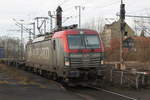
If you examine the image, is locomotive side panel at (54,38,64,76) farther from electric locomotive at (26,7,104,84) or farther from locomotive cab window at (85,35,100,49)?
locomotive cab window at (85,35,100,49)

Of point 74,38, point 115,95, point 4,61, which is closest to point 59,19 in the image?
point 74,38

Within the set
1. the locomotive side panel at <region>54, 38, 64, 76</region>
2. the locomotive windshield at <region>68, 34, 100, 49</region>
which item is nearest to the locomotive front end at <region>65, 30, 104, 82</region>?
the locomotive windshield at <region>68, 34, 100, 49</region>

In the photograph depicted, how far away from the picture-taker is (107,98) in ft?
42.8

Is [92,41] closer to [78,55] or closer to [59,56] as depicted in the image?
[78,55]

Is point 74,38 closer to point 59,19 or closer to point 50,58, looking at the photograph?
point 50,58

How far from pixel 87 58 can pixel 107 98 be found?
408cm

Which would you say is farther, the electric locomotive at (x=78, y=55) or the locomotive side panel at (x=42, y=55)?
the locomotive side panel at (x=42, y=55)

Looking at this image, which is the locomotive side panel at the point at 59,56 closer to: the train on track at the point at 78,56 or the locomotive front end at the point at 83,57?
the train on track at the point at 78,56

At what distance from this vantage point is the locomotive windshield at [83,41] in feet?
56.1

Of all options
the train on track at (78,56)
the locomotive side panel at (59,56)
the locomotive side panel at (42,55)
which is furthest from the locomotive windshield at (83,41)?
the locomotive side panel at (42,55)

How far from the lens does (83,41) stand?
17.4 meters

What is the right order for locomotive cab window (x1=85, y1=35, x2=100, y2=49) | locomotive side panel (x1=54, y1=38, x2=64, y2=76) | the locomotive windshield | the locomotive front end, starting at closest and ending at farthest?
the locomotive front end, locomotive side panel (x1=54, y1=38, x2=64, y2=76), the locomotive windshield, locomotive cab window (x1=85, y1=35, x2=100, y2=49)

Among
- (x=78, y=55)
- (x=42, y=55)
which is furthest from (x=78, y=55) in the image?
(x=42, y=55)

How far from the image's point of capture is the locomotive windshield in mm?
17094
